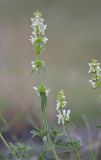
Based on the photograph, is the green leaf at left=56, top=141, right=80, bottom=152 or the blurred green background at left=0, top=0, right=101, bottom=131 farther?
the blurred green background at left=0, top=0, right=101, bottom=131

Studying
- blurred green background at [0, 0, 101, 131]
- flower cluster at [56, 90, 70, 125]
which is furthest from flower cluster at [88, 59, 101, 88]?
Result: blurred green background at [0, 0, 101, 131]

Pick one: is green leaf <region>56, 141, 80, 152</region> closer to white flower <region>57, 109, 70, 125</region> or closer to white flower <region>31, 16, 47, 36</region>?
white flower <region>57, 109, 70, 125</region>

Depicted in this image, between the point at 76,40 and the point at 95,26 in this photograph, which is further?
the point at 95,26

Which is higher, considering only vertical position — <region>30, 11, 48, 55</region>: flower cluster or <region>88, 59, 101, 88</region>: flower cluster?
<region>30, 11, 48, 55</region>: flower cluster

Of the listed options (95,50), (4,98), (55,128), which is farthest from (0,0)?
(55,128)

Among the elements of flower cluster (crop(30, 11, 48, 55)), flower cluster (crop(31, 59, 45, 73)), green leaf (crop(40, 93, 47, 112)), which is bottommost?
green leaf (crop(40, 93, 47, 112))

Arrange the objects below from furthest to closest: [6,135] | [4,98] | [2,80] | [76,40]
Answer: [76,40] < [2,80] < [4,98] < [6,135]

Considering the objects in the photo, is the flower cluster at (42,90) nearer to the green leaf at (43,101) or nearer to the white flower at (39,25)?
the green leaf at (43,101)

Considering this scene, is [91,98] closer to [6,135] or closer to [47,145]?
[6,135]

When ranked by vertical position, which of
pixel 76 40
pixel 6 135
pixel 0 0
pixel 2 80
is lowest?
pixel 6 135
